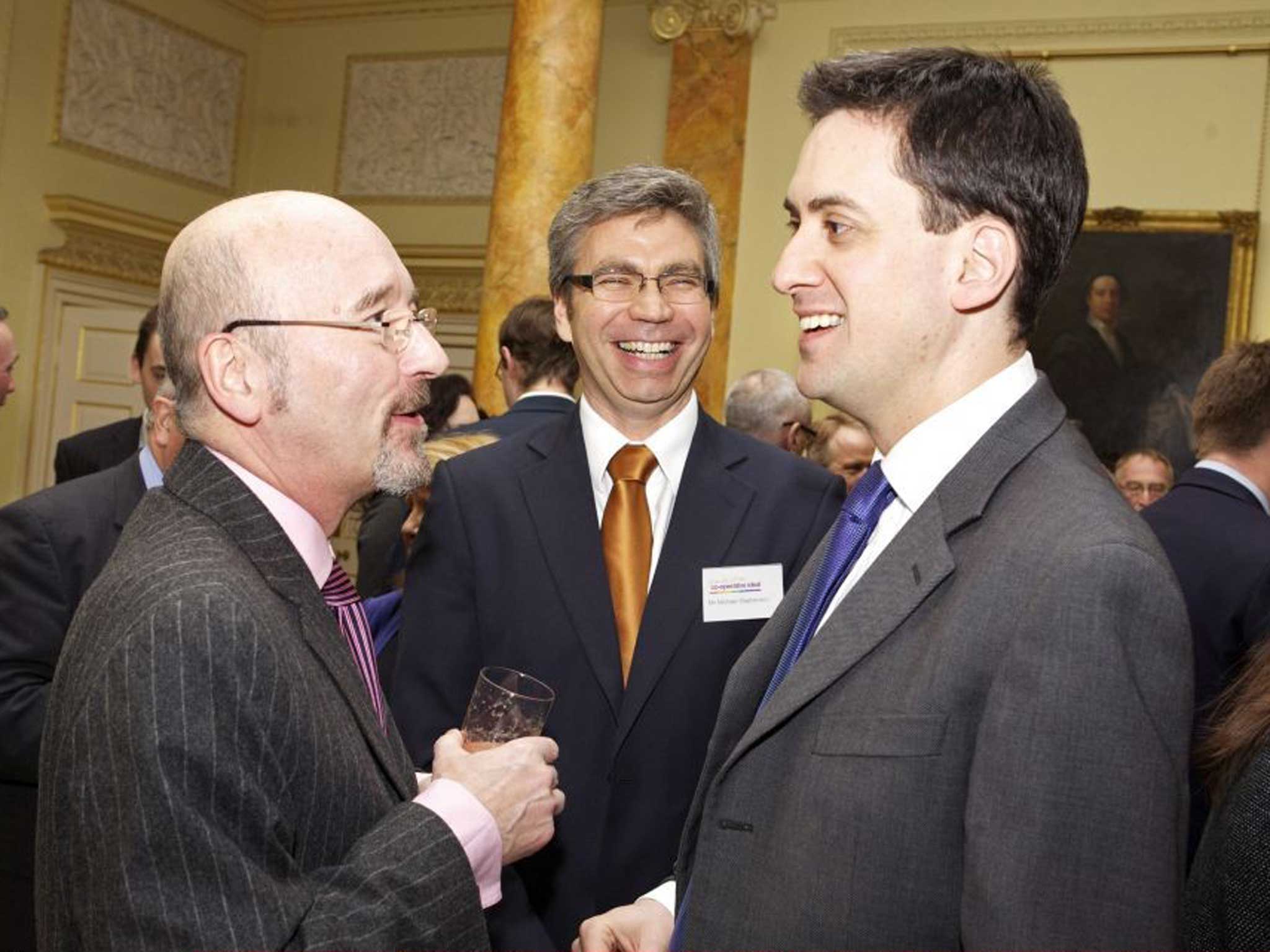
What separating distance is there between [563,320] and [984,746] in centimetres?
166

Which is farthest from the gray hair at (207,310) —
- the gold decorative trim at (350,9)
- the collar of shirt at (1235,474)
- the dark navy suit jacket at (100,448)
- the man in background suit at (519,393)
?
the gold decorative trim at (350,9)

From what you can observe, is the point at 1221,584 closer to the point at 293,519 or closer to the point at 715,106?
the point at 293,519

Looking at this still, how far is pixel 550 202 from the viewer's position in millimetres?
7305

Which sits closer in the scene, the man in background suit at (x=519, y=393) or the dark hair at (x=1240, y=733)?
the dark hair at (x=1240, y=733)

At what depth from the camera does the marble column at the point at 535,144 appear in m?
7.29

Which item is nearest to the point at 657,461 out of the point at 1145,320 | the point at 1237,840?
the point at 1237,840

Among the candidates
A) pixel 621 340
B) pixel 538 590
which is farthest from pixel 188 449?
pixel 621 340

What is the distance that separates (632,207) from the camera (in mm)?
2697

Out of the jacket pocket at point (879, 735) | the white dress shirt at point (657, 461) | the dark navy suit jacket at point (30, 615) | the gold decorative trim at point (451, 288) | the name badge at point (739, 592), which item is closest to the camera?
the jacket pocket at point (879, 735)

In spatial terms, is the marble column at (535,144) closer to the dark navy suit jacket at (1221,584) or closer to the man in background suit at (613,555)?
the dark navy suit jacket at (1221,584)

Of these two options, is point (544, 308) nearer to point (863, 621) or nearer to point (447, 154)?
point (863, 621)

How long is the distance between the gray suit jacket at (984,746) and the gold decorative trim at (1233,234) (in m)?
7.59

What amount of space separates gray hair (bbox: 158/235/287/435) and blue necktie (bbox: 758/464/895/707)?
2.39 ft

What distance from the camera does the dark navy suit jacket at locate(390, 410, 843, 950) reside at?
2.39 metres
